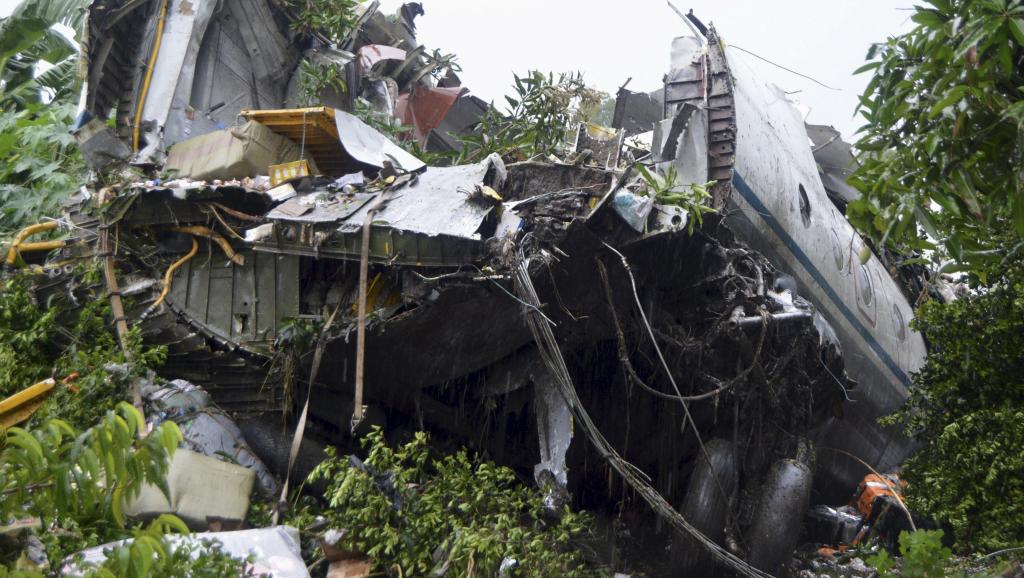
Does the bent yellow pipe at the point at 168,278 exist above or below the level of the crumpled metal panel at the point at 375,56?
below

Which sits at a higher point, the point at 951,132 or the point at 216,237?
the point at 951,132

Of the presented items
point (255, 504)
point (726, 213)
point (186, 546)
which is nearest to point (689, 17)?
point (726, 213)

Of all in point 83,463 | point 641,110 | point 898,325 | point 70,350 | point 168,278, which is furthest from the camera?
point 641,110

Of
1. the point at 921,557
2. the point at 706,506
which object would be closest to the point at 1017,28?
the point at 921,557

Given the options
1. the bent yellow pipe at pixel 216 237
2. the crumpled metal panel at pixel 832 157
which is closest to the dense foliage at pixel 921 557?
the bent yellow pipe at pixel 216 237

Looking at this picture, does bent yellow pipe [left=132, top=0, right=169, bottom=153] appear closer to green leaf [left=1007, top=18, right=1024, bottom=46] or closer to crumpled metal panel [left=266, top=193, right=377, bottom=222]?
crumpled metal panel [left=266, top=193, right=377, bottom=222]

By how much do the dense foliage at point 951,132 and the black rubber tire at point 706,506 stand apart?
4518 mm

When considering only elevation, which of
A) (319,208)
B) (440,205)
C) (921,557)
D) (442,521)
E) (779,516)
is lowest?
(779,516)

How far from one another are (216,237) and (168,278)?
641 millimetres

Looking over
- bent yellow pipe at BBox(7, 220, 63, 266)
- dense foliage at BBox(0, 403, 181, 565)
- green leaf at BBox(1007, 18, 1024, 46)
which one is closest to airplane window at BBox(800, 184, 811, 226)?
green leaf at BBox(1007, 18, 1024, 46)

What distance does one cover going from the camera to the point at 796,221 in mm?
11000

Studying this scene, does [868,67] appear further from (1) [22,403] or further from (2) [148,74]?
(2) [148,74]

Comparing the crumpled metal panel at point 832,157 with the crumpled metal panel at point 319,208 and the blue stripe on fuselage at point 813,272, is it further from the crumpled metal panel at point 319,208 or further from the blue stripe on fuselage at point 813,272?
the crumpled metal panel at point 319,208

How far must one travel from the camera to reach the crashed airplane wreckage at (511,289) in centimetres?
769
